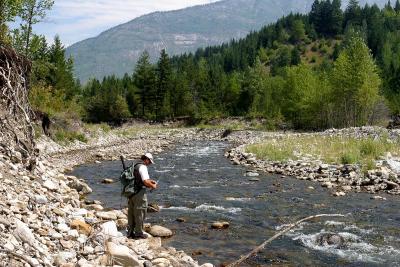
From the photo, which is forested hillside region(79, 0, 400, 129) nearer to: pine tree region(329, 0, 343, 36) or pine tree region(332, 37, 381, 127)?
pine tree region(332, 37, 381, 127)

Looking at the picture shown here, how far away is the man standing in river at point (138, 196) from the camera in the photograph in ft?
38.2

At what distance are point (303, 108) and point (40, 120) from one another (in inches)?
1671

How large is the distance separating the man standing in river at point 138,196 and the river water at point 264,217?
1.03 metres

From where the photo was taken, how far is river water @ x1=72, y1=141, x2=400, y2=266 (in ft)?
38.6

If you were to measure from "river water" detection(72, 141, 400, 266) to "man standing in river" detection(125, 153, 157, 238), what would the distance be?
1.03 metres

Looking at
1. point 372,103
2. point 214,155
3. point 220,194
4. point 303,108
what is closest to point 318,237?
point 220,194

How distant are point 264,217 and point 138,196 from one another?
5764mm

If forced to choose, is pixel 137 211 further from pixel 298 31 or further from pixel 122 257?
pixel 298 31

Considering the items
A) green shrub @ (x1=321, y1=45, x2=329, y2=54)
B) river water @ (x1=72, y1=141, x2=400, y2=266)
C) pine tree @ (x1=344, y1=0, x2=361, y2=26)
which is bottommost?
river water @ (x1=72, y1=141, x2=400, y2=266)

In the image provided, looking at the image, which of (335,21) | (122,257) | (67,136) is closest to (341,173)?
(122,257)

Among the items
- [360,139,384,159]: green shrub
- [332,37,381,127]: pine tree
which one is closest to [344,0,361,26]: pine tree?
[332,37,381,127]: pine tree

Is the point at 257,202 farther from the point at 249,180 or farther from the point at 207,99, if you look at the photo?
the point at 207,99

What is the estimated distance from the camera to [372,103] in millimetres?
56906

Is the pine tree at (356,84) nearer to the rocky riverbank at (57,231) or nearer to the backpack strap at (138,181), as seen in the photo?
the rocky riverbank at (57,231)
